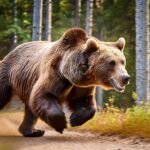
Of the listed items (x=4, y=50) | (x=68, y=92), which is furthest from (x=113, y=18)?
(x=68, y=92)

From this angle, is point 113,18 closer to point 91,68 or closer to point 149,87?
point 149,87

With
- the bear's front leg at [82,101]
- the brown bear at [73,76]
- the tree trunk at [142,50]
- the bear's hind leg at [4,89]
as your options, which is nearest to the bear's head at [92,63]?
the brown bear at [73,76]

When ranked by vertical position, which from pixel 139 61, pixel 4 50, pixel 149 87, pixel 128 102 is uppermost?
pixel 139 61

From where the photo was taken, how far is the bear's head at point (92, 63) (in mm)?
6008

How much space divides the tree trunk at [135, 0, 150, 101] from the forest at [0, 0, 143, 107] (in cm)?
821

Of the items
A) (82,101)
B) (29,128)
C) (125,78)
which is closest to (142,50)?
(82,101)

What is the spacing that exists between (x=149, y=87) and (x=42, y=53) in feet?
10.5

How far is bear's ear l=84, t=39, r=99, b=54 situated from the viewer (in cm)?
614

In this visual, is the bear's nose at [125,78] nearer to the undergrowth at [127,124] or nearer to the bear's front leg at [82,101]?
the bear's front leg at [82,101]

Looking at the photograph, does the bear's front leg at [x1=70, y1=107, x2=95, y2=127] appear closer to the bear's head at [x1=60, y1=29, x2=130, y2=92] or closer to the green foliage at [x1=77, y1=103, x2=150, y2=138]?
the bear's head at [x1=60, y1=29, x2=130, y2=92]

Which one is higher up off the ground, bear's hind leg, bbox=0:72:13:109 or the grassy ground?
bear's hind leg, bbox=0:72:13:109

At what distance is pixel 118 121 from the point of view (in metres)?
7.44

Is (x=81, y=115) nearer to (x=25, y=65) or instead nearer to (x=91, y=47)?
(x=91, y=47)

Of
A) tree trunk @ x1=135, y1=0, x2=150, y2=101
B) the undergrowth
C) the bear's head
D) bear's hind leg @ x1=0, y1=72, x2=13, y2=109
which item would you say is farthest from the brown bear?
tree trunk @ x1=135, y1=0, x2=150, y2=101
